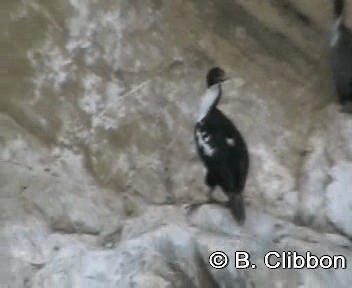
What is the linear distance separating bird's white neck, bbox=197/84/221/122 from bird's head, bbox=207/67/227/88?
0.6 inches

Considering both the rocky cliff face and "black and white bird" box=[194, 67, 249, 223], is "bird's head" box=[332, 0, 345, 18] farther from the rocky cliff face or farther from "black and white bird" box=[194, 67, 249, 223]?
"black and white bird" box=[194, 67, 249, 223]

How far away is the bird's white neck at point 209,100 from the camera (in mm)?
2359

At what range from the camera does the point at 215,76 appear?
7.79 feet

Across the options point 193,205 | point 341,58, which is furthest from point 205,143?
point 341,58

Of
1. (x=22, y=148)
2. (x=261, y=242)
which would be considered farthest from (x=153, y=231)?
(x=22, y=148)

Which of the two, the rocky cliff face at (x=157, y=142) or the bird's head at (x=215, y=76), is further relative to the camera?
the bird's head at (x=215, y=76)

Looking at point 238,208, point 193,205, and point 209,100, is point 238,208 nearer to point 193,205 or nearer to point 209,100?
point 193,205

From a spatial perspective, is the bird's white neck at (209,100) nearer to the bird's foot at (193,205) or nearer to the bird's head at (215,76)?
the bird's head at (215,76)

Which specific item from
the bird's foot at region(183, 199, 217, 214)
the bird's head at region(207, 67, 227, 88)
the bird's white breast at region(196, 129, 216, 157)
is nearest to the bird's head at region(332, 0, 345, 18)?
the bird's head at region(207, 67, 227, 88)

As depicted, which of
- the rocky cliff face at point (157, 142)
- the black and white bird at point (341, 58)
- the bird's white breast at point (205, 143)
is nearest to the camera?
the rocky cliff face at point (157, 142)

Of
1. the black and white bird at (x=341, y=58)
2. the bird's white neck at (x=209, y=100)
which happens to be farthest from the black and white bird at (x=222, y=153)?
the black and white bird at (x=341, y=58)

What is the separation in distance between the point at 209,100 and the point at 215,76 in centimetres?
7

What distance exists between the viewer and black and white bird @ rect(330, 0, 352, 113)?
8.10 feet

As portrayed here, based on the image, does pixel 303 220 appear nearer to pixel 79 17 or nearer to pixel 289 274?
pixel 289 274
